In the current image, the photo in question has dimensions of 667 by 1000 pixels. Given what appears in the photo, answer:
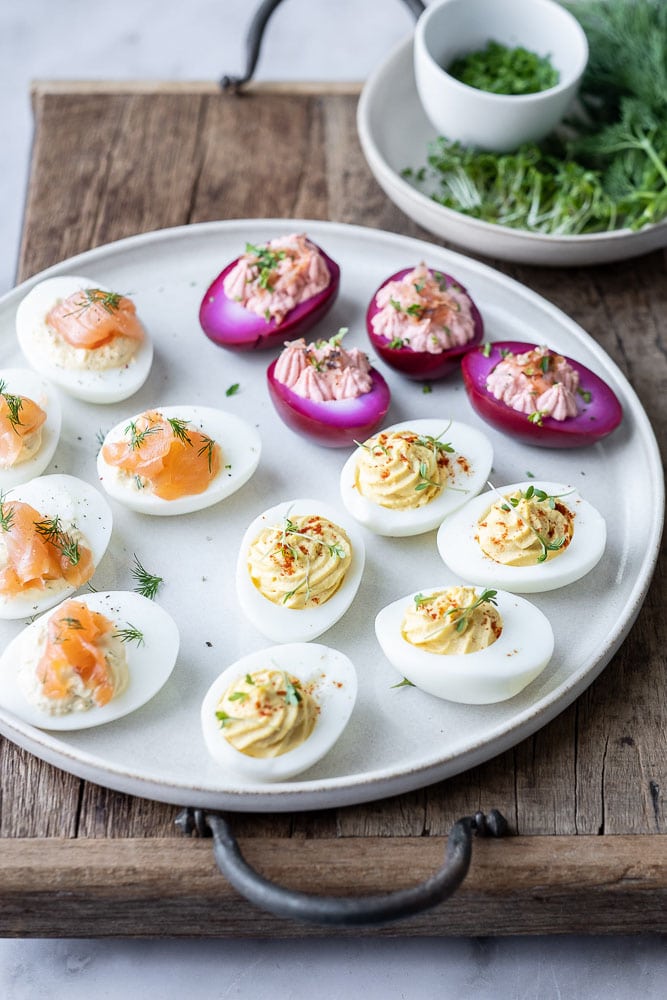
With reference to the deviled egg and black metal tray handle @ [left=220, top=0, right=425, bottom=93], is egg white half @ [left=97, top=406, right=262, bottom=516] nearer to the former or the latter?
the deviled egg

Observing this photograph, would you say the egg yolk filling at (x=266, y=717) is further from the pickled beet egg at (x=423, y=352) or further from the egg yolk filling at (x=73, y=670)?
the pickled beet egg at (x=423, y=352)

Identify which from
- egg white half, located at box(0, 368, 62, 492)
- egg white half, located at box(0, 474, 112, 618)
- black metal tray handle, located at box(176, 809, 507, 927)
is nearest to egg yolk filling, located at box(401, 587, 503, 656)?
black metal tray handle, located at box(176, 809, 507, 927)

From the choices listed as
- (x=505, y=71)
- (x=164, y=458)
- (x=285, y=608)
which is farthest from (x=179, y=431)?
(x=505, y=71)

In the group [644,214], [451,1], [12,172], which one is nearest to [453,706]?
[644,214]

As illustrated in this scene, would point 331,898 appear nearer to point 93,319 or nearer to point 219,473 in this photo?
point 219,473

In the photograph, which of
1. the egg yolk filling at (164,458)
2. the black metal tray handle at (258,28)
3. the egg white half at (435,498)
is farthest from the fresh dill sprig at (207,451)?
the black metal tray handle at (258,28)

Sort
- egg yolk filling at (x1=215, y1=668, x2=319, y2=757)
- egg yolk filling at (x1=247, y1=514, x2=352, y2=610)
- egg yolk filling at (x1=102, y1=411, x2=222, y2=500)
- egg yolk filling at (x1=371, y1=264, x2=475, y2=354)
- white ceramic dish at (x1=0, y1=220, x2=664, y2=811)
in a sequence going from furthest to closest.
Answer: egg yolk filling at (x1=371, y1=264, x2=475, y2=354) < egg yolk filling at (x1=102, y1=411, x2=222, y2=500) < egg yolk filling at (x1=247, y1=514, x2=352, y2=610) < white ceramic dish at (x1=0, y1=220, x2=664, y2=811) < egg yolk filling at (x1=215, y1=668, x2=319, y2=757)
